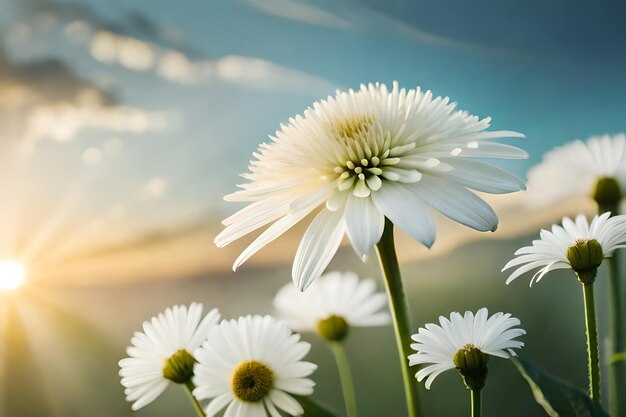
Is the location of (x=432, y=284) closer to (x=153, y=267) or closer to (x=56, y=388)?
(x=153, y=267)

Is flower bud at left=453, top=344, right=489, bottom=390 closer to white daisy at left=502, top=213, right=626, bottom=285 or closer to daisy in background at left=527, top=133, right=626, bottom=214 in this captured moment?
white daisy at left=502, top=213, right=626, bottom=285

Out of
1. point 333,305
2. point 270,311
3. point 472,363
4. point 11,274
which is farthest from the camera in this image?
point 11,274

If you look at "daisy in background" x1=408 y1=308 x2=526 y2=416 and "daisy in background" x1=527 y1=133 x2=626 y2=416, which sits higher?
"daisy in background" x1=527 y1=133 x2=626 y2=416

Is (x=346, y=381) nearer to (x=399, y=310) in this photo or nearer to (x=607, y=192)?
(x=399, y=310)

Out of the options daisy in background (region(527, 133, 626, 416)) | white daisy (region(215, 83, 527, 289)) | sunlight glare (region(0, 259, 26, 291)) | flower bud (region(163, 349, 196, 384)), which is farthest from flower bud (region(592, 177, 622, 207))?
sunlight glare (region(0, 259, 26, 291))

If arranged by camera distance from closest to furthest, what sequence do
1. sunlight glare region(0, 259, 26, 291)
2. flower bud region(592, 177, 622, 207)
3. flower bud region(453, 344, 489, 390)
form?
flower bud region(453, 344, 489, 390), flower bud region(592, 177, 622, 207), sunlight glare region(0, 259, 26, 291)

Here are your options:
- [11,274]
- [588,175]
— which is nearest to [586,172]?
[588,175]

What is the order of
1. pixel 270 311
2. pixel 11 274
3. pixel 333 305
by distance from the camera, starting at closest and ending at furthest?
pixel 333 305 → pixel 270 311 → pixel 11 274
